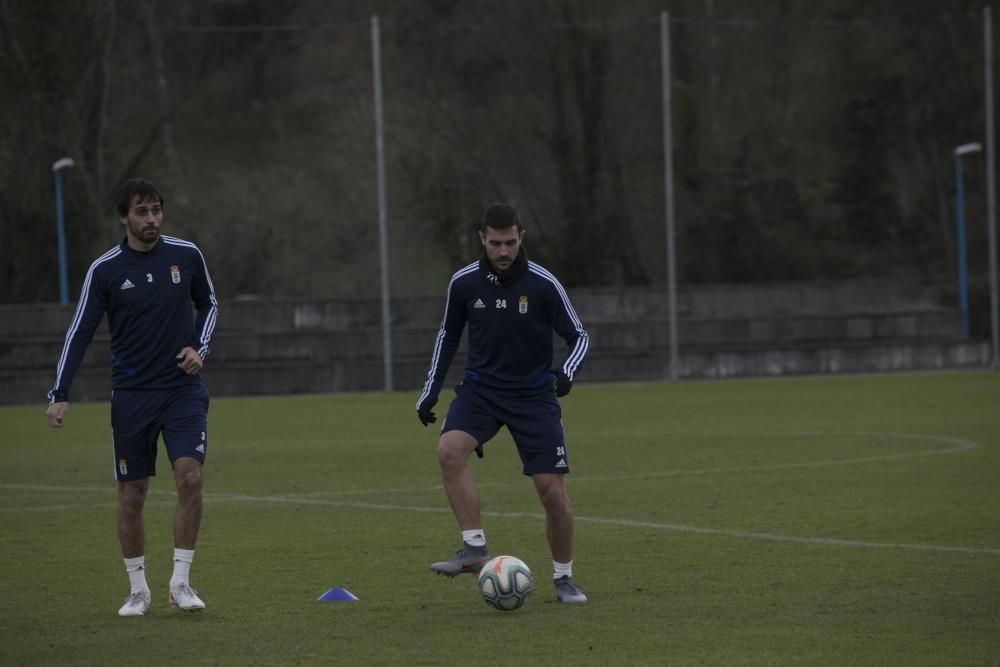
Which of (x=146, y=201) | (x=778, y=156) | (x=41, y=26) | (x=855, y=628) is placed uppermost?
(x=41, y=26)

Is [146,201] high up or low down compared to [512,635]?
up

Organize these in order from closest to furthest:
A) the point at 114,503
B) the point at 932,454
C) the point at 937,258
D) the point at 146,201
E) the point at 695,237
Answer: the point at 146,201
the point at 114,503
the point at 932,454
the point at 695,237
the point at 937,258

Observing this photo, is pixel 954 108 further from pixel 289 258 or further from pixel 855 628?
pixel 855 628

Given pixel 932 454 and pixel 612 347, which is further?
pixel 612 347

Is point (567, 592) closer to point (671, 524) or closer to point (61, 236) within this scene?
point (671, 524)

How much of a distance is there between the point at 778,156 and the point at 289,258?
11.5m

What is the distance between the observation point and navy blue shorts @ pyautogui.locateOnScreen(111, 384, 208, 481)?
834 centimetres

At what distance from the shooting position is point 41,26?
106 ft

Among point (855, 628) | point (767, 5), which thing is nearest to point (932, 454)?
point (855, 628)

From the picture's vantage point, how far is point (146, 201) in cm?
825

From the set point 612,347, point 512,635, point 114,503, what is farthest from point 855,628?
point 612,347

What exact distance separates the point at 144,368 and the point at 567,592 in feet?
8.37

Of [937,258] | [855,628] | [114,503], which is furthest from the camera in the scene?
[937,258]

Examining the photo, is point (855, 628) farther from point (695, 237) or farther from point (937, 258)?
point (937, 258)
